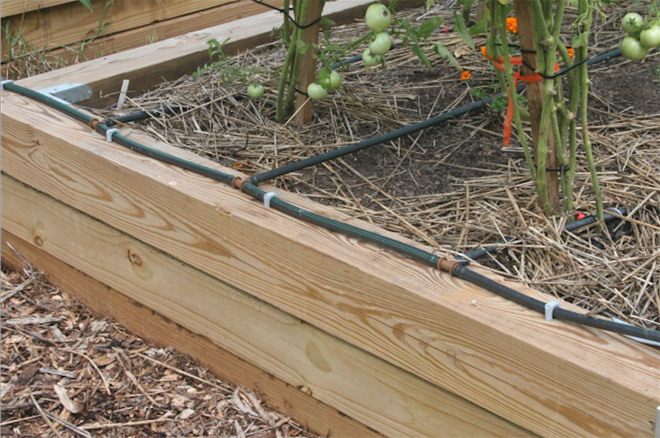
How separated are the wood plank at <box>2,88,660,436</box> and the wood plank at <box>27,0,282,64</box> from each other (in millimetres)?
857

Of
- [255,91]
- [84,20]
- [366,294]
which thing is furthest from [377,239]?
[84,20]

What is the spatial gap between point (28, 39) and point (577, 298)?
2281 millimetres

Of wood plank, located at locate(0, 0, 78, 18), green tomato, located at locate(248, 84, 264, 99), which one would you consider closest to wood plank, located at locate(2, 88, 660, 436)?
green tomato, located at locate(248, 84, 264, 99)

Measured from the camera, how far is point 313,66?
2.47 meters

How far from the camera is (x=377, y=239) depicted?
1.84 metres

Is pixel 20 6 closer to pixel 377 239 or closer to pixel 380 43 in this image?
pixel 380 43

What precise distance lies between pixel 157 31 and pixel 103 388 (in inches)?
67.3

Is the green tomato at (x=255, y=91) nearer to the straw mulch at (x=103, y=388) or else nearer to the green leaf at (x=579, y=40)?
the straw mulch at (x=103, y=388)

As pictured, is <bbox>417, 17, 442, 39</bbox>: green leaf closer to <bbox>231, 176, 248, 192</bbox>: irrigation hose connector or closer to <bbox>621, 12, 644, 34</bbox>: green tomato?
<bbox>621, 12, 644, 34</bbox>: green tomato

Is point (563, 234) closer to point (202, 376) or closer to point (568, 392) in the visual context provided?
point (568, 392)

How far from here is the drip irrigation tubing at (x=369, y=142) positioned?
7.00 feet

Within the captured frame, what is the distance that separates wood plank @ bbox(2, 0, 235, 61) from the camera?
3.18m

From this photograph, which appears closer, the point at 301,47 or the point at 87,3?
the point at 301,47

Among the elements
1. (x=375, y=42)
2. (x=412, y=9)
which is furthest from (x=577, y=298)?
(x=412, y=9)
